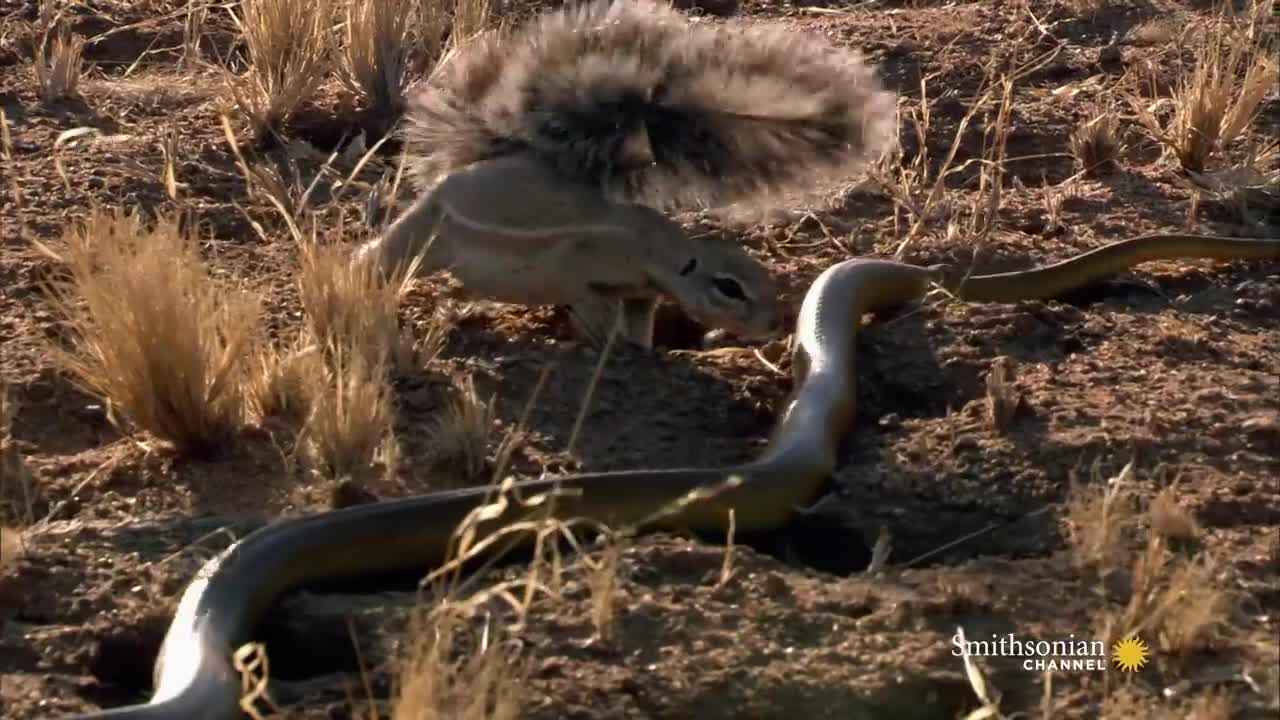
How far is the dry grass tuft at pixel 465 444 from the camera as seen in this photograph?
4.42 metres

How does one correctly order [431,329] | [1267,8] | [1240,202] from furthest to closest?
[1267,8], [1240,202], [431,329]

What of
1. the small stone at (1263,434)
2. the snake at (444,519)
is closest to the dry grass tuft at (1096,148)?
the snake at (444,519)

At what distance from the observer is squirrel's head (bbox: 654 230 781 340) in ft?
16.9

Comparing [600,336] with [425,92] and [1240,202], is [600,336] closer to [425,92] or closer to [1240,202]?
[425,92]

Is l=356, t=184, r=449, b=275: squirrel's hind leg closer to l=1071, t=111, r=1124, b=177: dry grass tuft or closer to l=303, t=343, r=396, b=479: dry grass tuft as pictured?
l=303, t=343, r=396, b=479: dry grass tuft

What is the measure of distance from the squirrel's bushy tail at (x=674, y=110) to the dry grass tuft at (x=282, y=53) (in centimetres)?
137

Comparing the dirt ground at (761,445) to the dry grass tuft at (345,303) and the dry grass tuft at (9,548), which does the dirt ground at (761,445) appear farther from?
the dry grass tuft at (345,303)

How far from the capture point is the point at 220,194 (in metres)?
6.09

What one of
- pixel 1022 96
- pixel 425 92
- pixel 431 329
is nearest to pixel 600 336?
pixel 431 329

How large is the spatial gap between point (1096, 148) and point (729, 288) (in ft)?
5.72

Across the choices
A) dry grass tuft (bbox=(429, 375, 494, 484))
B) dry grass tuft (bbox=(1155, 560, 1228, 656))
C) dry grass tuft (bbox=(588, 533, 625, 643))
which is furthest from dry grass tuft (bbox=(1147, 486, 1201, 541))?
dry grass tuft (bbox=(429, 375, 494, 484))

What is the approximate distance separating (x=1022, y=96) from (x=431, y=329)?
2.85 m

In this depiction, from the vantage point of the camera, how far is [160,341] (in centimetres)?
444

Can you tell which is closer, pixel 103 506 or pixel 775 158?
pixel 103 506
